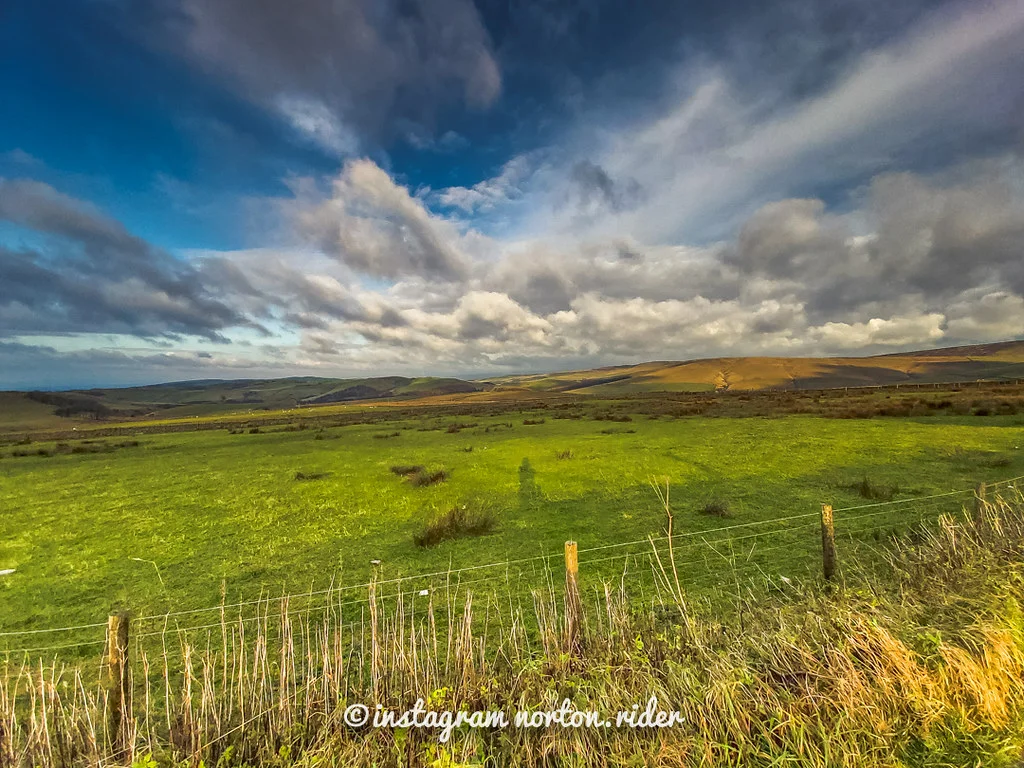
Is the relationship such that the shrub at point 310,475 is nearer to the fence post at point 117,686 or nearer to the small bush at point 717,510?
the small bush at point 717,510

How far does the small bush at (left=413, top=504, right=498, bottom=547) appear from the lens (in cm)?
1381

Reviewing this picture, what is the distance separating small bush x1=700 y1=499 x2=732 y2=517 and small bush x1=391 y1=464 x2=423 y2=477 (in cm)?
1377

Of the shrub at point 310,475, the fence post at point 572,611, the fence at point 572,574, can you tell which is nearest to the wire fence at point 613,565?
the fence at point 572,574

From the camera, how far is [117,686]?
16.2 ft

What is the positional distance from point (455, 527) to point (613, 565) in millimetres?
5320

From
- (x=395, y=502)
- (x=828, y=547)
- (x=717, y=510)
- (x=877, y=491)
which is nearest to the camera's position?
(x=828, y=547)

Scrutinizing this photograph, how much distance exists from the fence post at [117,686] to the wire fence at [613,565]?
138 inches

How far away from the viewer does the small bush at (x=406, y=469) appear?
2342cm

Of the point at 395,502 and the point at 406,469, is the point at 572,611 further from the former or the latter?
the point at 406,469

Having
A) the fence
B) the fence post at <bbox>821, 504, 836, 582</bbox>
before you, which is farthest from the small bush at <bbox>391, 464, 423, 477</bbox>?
the fence post at <bbox>821, 504, 836, 582</bbox>

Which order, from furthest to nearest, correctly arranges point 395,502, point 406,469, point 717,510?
point 406,469 → point 395,502 → point 717,510

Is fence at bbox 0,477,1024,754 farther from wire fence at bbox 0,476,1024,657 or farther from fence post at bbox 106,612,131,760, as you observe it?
fence post at bbox 106,612,131,760

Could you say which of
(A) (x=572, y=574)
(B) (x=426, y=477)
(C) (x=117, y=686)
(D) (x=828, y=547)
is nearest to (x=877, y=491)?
(D) (x=828, y=547)

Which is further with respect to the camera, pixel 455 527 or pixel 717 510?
pixel 717 510
